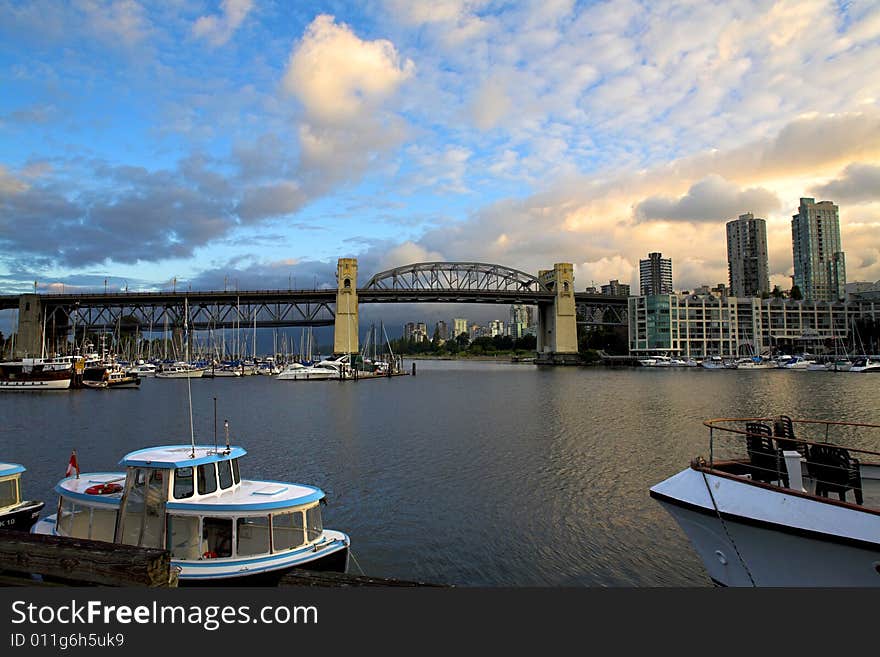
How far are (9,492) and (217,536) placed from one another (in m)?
7.05

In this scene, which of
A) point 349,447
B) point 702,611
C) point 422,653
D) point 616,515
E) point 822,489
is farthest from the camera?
point 349,447

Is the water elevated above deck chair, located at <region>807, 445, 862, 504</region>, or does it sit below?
below

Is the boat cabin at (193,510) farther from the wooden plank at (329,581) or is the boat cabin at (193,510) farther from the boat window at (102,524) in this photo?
the wooden plank at (329,581)

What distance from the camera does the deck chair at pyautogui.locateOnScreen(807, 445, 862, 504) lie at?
9.08 m

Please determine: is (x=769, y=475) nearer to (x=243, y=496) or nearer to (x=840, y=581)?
(x=840, y=581)

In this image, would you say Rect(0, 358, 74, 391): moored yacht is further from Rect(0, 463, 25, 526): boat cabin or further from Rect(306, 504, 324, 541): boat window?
Rect(306, 504, 324, 541): boat window

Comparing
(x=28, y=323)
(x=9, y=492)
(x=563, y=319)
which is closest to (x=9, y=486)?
(x=9, y=492)

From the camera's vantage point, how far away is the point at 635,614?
5.32 meters

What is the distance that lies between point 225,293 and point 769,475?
397 ft

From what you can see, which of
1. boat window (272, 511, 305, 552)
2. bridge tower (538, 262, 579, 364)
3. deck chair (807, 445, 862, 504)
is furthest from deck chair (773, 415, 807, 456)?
bridge tower (538, 262, 579, 364)

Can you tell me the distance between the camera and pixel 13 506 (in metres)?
12.6

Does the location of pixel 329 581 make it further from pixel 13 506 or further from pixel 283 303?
pixel 283 303

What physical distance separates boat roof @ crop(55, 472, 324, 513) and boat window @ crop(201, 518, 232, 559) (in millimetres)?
325

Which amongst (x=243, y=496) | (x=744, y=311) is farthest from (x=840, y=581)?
(x=744, y=311)
